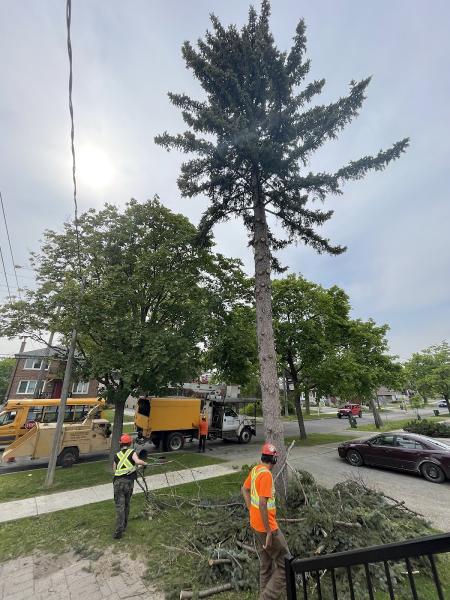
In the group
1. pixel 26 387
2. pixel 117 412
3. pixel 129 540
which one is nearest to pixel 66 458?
pixel 117 412

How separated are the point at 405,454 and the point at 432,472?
0.88m

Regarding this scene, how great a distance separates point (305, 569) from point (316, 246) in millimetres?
8447

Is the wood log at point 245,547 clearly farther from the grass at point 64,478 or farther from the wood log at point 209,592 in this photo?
the grass at point 64,478

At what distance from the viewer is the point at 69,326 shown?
1080cm

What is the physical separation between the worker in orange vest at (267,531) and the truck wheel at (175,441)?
12769 millimetres

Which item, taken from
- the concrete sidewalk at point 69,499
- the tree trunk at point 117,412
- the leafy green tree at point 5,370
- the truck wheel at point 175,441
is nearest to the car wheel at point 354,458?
the concrete sidewalk at point 69,499

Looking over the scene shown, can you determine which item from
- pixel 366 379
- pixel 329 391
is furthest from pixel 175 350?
pixel 366 379

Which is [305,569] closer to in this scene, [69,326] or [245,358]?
[69,326]

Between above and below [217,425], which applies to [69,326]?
above

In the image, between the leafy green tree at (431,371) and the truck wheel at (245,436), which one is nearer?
the truck wheel at (245,436)

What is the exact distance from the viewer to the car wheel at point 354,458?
39.9 ft

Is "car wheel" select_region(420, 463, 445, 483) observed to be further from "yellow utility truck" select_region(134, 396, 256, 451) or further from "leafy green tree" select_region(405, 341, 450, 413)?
"leafy green tree" select_region(405, 341, 450, 413)

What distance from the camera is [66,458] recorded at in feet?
40.4

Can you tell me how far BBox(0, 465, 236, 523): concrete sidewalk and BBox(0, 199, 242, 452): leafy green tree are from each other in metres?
3.06
